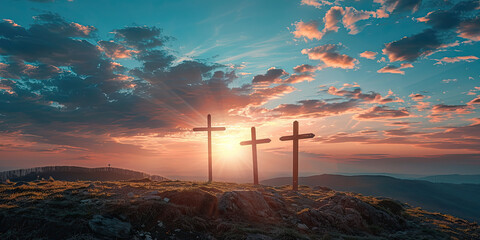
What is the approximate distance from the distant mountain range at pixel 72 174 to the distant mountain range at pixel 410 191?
308 ft

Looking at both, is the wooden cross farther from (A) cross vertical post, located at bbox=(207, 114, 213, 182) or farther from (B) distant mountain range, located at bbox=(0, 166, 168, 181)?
(B) distant mountain range, located at bbox=(0, 166, 168, 181)

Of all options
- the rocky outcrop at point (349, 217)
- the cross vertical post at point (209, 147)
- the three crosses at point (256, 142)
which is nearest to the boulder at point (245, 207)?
the rocky outcrop at point (349, 217)

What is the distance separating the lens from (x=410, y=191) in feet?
548

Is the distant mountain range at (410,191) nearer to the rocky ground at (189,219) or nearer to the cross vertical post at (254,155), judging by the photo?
the cross vertical post at (254,155)

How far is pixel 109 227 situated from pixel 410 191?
202 m

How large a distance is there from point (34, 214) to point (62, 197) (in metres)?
3.22

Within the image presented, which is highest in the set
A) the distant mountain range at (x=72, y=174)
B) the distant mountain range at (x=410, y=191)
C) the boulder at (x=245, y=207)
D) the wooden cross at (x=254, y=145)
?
→ the wooden cross at (x=254, y=145)

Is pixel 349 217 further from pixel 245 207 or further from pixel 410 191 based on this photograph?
pixel 410 191

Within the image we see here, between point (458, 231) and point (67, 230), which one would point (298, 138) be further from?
point (67, 230)

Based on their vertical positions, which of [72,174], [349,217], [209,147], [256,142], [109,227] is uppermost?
[256,142]

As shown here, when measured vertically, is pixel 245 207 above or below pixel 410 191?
above

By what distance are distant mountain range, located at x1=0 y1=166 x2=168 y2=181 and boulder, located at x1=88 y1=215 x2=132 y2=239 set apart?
3552 cm

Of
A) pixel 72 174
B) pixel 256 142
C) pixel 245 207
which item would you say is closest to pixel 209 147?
pixel 256 142

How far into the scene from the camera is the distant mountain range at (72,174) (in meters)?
45.3
